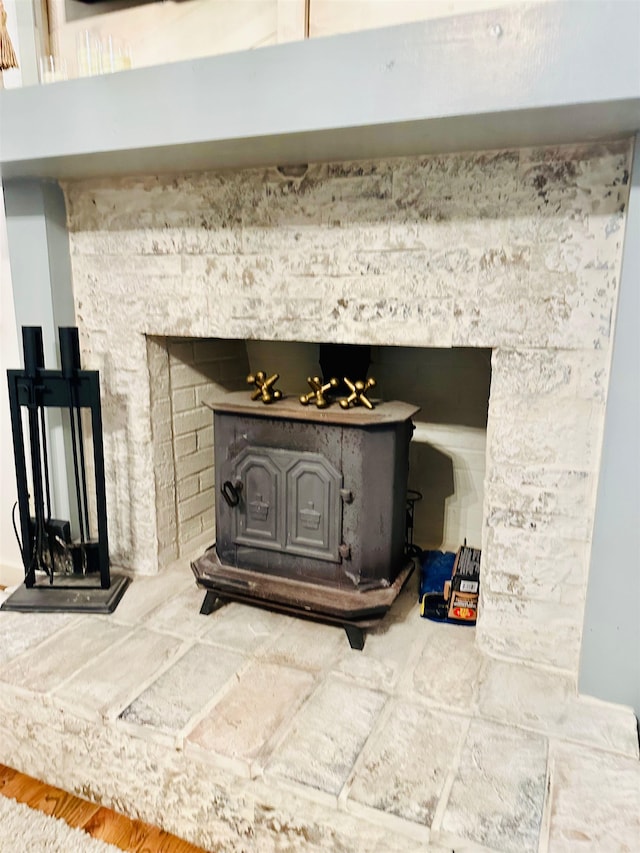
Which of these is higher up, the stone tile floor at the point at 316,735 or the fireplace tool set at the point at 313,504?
the fireplace tool set at the point at 313,504

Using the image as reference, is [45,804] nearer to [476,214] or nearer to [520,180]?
[476,214]

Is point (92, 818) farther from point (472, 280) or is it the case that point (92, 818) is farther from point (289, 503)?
point (472, 280)

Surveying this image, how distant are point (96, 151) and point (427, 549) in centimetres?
170

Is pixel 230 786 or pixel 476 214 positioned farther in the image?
pixel 476 214

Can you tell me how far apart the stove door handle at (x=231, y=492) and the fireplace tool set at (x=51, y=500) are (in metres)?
0.38

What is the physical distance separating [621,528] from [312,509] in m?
0.80

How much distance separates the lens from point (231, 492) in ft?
5.82

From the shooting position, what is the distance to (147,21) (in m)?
1.88

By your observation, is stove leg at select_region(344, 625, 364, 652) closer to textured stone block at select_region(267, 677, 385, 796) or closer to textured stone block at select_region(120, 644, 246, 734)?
textured stone block at select_region(267, 677, 385, 796)

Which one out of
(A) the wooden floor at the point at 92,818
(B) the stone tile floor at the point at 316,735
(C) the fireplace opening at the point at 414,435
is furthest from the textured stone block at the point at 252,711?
(C) the fireplace opening at the point at 414,435

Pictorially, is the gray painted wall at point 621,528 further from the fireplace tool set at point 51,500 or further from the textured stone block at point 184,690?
the fireplace tool set at point 51,500

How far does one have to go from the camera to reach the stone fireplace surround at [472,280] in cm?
135

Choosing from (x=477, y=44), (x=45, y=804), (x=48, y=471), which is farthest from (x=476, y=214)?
(x=45, y=804)

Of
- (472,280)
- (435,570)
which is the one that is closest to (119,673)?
(435,570)
